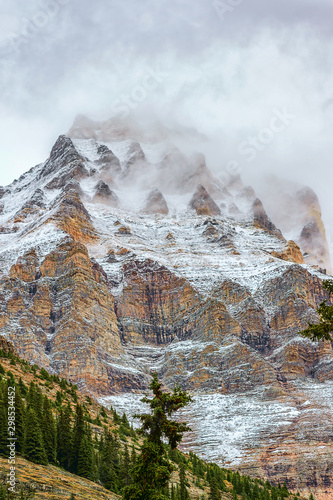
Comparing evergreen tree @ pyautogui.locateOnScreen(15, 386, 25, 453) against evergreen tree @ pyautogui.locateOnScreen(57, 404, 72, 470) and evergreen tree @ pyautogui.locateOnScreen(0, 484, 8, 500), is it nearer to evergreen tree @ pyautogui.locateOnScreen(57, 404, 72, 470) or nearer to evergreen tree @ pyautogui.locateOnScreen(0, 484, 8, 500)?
evergreen tree @ pyautogui.locateOnScreen(57, 404, 72, 470)

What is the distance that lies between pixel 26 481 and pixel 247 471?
92358mm

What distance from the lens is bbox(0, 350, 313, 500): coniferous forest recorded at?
32.5 m

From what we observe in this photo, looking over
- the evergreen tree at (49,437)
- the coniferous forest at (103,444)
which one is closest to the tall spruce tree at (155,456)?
the coniferous forest at (103,444)

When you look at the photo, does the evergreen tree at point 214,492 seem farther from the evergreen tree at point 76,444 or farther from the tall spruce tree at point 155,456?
the tall spruce tree at point 155,456

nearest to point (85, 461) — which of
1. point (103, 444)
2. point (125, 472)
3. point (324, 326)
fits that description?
point (125, 472)

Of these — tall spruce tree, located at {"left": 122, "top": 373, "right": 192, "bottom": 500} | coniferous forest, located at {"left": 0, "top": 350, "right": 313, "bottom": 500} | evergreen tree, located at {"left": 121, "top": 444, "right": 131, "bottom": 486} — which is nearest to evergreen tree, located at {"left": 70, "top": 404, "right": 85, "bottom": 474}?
coniferous forest, located at {"left": 0, "top": 350, "right": 313, "bottom": 500}

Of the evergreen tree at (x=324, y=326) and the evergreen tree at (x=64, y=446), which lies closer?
the evergreen tree at (x=324, y=326)

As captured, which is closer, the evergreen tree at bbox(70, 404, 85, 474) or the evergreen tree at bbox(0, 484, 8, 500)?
the evergreen tree at bbox(0, 484, 8, 500)

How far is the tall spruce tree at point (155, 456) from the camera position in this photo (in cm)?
3166

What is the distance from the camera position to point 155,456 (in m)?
32.4

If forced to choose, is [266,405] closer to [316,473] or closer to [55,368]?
[316,473]

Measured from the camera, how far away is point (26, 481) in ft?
119

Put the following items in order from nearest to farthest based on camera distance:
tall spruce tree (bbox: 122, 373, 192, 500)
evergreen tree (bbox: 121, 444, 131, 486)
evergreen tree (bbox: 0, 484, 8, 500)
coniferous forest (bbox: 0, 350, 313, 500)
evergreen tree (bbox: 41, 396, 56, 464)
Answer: evergreen tree (bbox: 0, 484, 8, 500) → tall spruce tree (bbox: 122, 373, 192, 500) → coniferous forest (bbox: 0, 350, 313, 500) → evergreen tree (bbox: 41, 396, 56, 464) → evergreen tree (bbox: 121, 444, 131, 486)

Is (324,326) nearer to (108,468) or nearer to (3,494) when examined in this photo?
(3,494)
